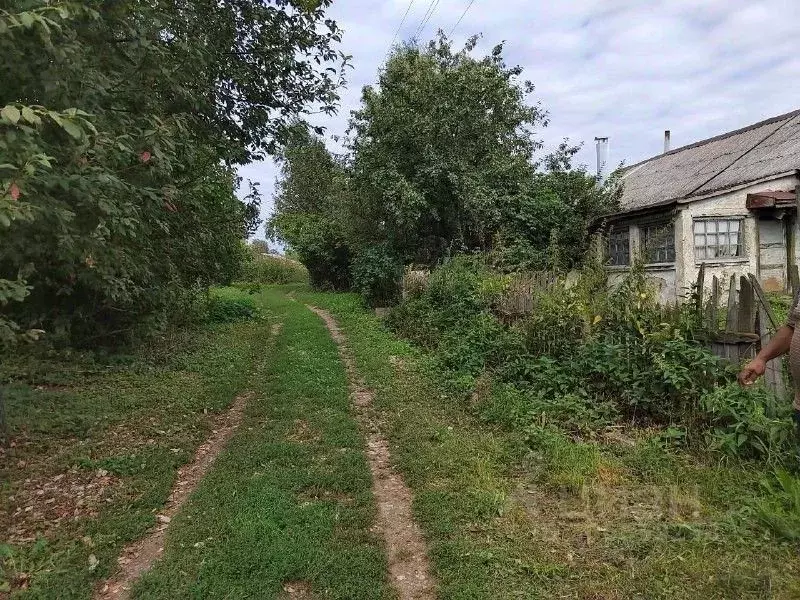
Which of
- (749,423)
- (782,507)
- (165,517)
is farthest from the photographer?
(749,423)

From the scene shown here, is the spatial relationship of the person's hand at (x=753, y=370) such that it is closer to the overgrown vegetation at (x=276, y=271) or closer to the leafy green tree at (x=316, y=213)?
the leafy green tree at (x=316, y=213)

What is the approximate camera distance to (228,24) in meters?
7.24

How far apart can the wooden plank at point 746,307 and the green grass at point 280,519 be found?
12.1ft

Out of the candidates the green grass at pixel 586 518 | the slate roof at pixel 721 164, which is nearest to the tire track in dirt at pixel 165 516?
the green grass at pixel 586 518

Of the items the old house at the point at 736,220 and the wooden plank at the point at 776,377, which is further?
the old house at the point at 736,220

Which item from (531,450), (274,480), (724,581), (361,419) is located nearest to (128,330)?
(361,419)

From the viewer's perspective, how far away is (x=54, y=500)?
4680 mm

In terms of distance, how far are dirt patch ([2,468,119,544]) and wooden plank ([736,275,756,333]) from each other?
5744 millimetres

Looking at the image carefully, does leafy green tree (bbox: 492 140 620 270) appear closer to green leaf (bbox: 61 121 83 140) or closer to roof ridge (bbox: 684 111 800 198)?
roof ridge (bbox: 684 111 800 198)

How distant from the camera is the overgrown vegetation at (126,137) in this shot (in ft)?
10.4

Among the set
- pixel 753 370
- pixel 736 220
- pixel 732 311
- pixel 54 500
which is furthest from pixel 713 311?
pixel 736 220

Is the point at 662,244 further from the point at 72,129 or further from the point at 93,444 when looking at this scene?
the point at 72,129

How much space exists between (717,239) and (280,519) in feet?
43.3

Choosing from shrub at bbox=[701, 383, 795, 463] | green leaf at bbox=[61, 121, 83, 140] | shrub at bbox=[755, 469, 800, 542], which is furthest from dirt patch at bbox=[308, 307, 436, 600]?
green leaf at bbox=[61, 121, 83, 140]
